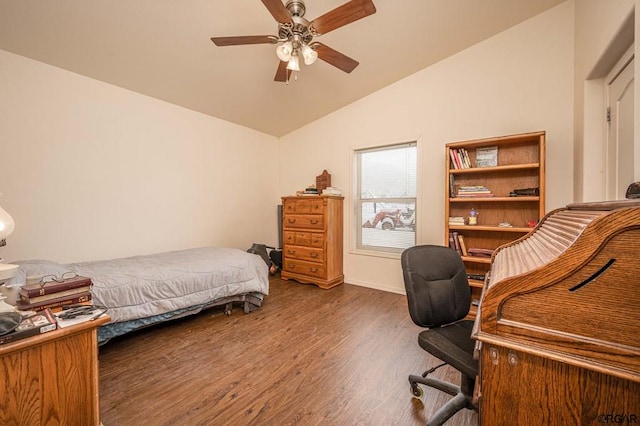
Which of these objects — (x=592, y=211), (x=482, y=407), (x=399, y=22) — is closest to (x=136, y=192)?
(x=399, y=22)

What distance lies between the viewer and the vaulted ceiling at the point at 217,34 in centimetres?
204

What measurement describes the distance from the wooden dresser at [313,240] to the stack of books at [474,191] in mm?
1593

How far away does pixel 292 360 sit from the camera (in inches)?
76.1

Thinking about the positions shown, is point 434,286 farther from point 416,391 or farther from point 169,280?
point 169,280

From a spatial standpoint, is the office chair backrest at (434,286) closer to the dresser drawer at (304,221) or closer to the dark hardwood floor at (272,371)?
the dark hardwood floor at (272,371)

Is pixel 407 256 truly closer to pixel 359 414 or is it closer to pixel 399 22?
pixel 359 414

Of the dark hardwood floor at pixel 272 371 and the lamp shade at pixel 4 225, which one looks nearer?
the lamp shade at pixel 4 225


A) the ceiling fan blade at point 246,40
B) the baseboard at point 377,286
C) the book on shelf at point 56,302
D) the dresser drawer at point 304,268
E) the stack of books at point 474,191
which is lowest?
the baseboard at point 377,286

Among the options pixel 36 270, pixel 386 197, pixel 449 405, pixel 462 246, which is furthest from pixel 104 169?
pixel 462 246

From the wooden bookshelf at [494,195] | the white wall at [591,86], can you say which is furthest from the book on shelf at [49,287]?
the white wall at [591,86]

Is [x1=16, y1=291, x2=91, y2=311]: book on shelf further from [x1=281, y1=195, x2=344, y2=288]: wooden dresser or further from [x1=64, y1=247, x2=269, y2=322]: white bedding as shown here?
[x1=281, y1=195, x2=344, y2=288]: wooden dresser

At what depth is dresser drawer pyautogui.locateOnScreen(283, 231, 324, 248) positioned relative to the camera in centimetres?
358

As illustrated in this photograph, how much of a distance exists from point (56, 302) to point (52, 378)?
408 mm

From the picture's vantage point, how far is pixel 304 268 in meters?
3.73
